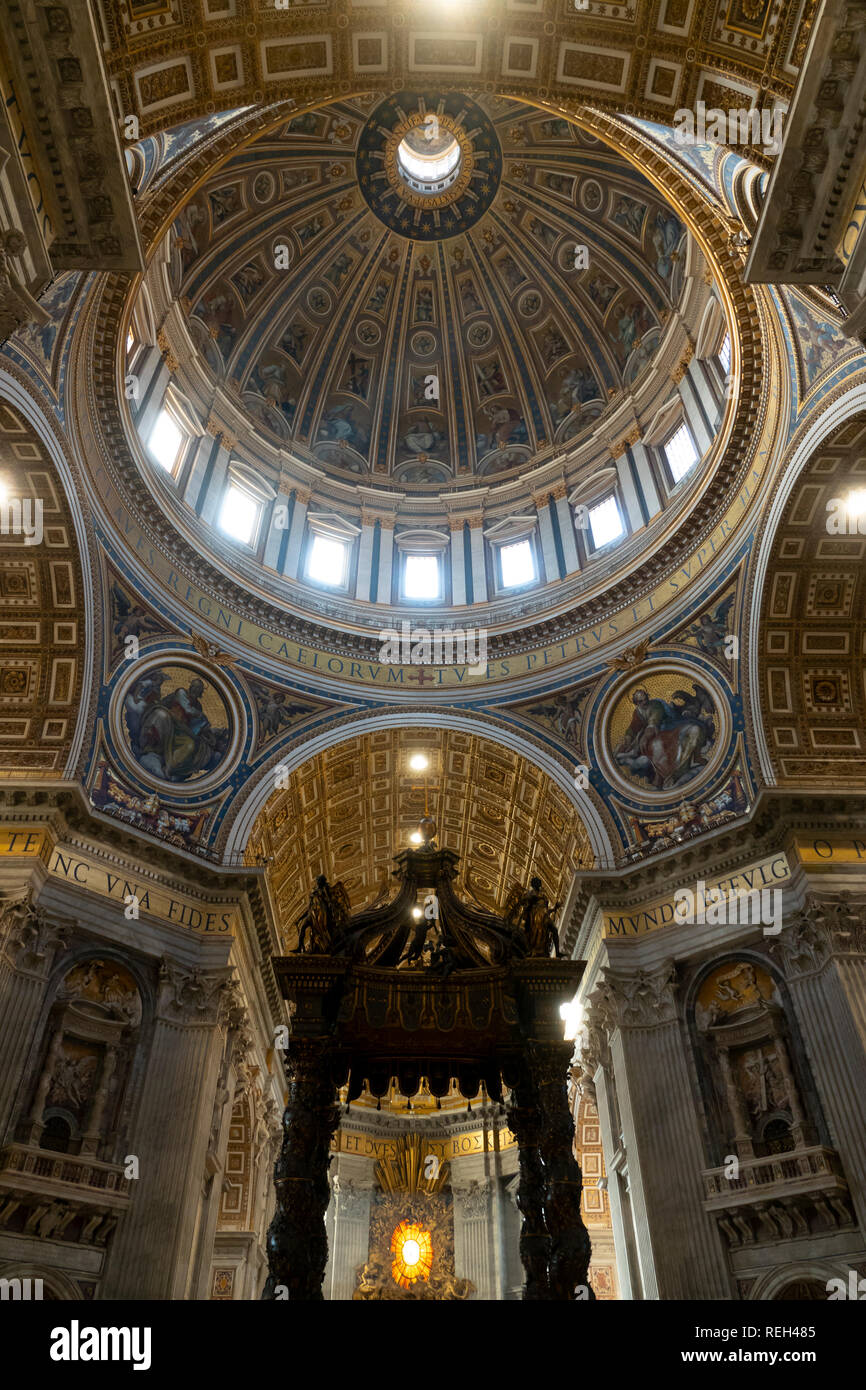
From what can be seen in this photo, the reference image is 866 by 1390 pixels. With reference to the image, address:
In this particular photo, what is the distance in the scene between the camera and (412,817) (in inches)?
981

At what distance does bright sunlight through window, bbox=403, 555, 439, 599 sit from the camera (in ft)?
80.5

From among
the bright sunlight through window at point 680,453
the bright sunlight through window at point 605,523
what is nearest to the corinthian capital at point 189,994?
the bright sunlight through window at point 605,523

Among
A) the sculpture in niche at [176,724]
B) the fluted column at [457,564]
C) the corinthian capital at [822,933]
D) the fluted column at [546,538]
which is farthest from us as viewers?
the fluted column at [457,564]

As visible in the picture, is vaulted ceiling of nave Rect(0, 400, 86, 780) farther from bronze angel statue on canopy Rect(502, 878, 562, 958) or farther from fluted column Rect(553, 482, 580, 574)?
fluted column Rect(553, 482, 580, 574)

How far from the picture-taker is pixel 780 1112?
14461mm

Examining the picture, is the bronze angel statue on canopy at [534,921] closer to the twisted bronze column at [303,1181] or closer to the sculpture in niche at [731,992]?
the twisted bronze column at [303,1181]

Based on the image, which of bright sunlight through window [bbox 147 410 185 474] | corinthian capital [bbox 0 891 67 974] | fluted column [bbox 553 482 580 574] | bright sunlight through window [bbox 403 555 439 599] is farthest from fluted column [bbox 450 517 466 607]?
corinthian capital [bbox 0 891 67 974]

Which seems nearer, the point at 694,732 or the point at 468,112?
the point at 694,732

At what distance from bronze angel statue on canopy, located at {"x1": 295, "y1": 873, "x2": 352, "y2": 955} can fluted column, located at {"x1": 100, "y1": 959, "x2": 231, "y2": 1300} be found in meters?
5.31

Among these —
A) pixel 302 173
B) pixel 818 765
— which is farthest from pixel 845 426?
pixel 302 173

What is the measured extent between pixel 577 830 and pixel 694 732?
3.41 meters

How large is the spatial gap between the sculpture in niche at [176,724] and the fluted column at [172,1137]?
4.29 m

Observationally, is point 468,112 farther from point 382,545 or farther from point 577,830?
point 577,830

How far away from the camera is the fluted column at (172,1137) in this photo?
13.5m
